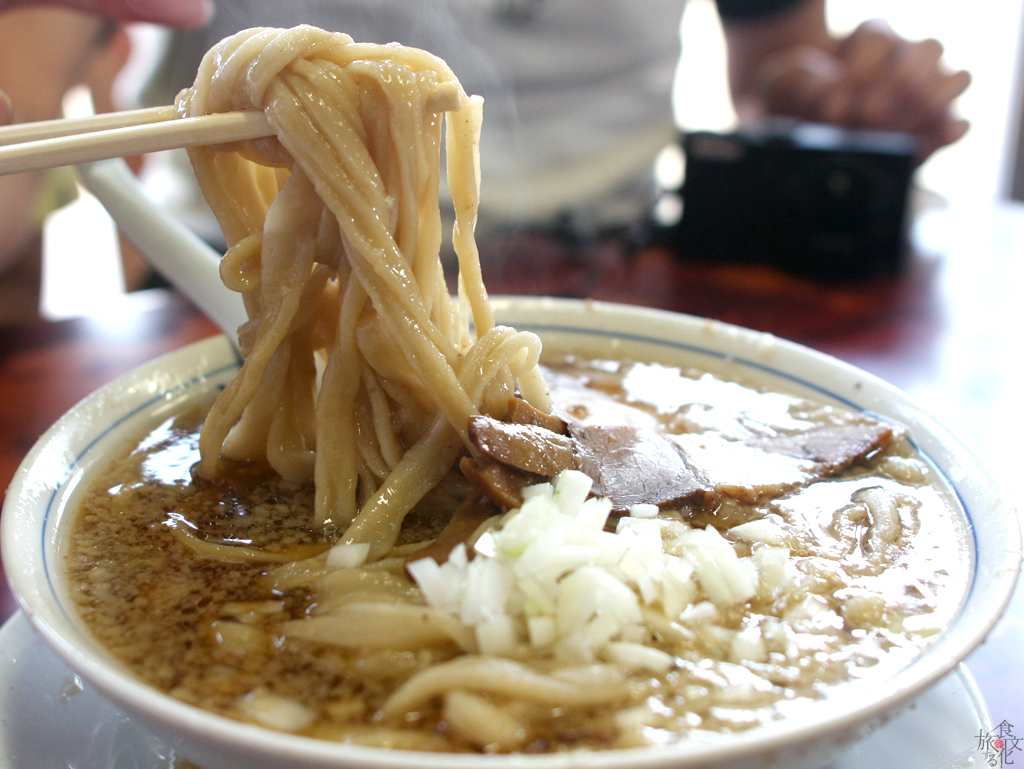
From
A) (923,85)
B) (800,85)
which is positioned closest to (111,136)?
(800,85)

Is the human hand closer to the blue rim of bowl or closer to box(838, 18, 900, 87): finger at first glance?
box(838, 18, 900, 87): finger

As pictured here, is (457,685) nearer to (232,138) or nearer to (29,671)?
(29,671)

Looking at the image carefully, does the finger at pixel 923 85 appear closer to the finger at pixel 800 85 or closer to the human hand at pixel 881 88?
the human hand at pixel 881 88

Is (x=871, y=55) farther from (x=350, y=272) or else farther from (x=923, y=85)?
(x=350, y=272)

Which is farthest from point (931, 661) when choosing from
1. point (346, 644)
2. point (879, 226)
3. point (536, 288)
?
point (879, 226)

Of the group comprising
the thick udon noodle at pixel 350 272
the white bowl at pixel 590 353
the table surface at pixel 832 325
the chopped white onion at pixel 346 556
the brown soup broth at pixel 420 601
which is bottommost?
the table surface at pixel 832 325

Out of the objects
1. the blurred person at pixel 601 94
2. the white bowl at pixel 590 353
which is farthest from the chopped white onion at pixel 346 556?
the blurred person at pixel 601 94

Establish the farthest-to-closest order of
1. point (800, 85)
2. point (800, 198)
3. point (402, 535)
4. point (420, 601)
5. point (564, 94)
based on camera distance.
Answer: point (800, 85) → point (564, 94) → point (800, 198) → point (402, 535) → point (420, 601)
